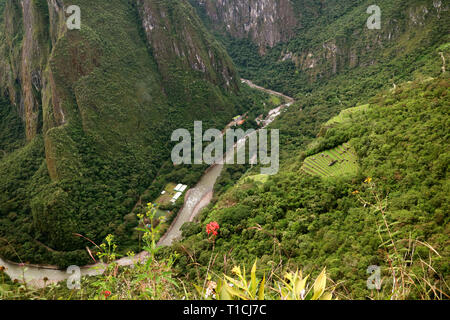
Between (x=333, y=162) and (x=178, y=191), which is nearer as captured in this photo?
(x=333, y=162)

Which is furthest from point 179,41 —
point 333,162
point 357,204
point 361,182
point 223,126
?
point 357,204

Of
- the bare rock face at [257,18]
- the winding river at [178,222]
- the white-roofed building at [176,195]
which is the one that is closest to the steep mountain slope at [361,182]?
the winding river at [178,222]

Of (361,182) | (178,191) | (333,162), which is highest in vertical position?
(333,162)

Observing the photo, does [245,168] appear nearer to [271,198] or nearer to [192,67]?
[271,198]

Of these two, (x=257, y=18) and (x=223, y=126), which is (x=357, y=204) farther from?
(x=257, y=18)

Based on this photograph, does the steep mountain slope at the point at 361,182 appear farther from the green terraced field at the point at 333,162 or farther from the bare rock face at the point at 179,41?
the bare rock face at the point at 179,41
